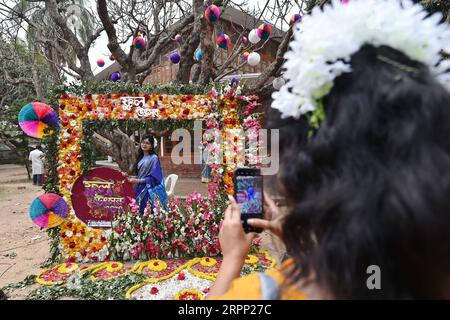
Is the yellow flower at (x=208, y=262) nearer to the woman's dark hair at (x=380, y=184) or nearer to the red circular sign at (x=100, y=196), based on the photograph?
the red circular sign at (x=100, y=196)

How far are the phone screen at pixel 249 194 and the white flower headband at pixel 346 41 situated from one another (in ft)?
1.56

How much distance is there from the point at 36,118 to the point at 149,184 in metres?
1.85

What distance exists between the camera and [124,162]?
6.91 metres

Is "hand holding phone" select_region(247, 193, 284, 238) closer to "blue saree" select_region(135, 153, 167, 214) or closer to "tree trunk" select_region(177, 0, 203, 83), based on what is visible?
"blue saree" select_region(135, 153, 167, 214)

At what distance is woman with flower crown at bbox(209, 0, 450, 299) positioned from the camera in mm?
A: 573

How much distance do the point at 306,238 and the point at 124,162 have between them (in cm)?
668

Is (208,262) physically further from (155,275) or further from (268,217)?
(268,217)

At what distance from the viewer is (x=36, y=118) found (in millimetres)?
4141

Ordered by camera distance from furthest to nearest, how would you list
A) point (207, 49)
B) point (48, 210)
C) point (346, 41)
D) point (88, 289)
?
1. point (207, 49)
2. point (48, 210)
3. point (88, 289)
4. point (346, 41)

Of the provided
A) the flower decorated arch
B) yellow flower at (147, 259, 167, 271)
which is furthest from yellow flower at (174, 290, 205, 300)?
the flower decorated arch

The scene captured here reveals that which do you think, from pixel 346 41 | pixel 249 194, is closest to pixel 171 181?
pixel 249 194

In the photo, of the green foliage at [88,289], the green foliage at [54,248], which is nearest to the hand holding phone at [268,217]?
the green foliage at [88,289]

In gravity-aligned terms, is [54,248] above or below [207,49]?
below

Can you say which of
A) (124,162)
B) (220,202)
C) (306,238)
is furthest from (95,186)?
(306,238)
